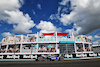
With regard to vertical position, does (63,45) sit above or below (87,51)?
above

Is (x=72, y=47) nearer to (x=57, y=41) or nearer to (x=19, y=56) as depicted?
(x=57, y=41)

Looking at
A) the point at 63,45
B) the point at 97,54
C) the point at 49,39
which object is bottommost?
the point at 97,54

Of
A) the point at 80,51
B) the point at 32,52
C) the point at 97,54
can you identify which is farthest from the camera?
the point at 97,54

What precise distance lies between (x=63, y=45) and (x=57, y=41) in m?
2.72

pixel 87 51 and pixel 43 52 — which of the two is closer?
pixel 43 52

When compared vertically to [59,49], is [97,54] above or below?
below

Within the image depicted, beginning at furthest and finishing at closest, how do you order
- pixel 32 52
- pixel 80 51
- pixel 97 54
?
pixel 97 54
pixel 80 51
pixel 32 52

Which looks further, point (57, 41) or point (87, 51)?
point (87, 51)

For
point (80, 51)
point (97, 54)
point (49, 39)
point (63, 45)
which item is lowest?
point (97, 54)

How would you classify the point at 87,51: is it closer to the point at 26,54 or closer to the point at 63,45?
the point at 63,45

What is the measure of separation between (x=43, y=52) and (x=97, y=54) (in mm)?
22841

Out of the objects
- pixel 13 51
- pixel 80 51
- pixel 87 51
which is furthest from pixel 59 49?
pixel 13 51

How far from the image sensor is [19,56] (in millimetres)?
25391

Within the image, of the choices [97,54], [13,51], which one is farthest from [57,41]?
[97,54]
